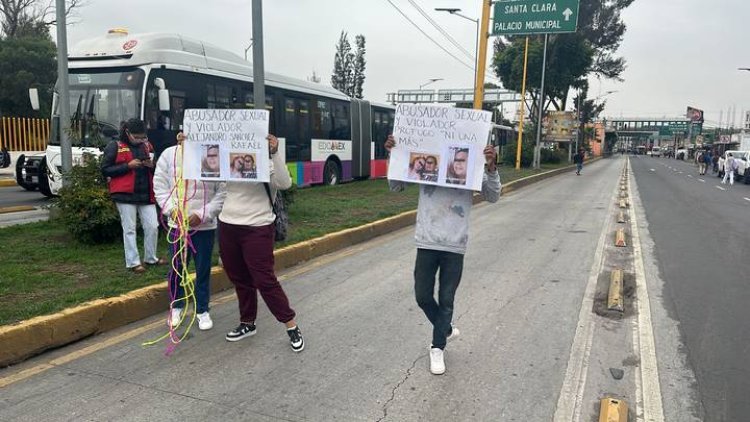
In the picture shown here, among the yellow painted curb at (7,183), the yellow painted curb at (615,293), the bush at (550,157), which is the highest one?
the bush at (550,157)

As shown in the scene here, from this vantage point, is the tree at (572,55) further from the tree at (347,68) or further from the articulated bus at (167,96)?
the tree at (347,68)

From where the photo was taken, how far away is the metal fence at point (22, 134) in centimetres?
2200

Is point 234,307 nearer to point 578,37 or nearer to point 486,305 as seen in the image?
point 486,305

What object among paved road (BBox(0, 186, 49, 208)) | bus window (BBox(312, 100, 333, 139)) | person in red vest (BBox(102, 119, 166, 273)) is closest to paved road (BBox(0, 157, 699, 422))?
person in red vest (BBox(102, 119, 166, 273))

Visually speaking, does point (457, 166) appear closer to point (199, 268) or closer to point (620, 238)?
point (199, 268)

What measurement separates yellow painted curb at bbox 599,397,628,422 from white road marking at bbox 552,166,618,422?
127mm

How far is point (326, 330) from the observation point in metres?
4.71

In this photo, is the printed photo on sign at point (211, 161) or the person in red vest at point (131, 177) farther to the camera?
the person in red vest at point (131, 177)

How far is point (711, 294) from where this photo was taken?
614cm

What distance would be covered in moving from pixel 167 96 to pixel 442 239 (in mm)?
8463

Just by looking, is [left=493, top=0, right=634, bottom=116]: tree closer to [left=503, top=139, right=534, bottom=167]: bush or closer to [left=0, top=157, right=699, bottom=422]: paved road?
[left=503, top=139, right=534, bottom=167]: bush

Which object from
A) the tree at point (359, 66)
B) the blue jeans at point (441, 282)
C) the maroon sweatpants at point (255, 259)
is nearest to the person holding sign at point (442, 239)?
the blue jeans at point (441, 282)

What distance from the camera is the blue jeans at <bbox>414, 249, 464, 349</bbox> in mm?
3783

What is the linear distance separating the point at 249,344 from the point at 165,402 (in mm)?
1015
